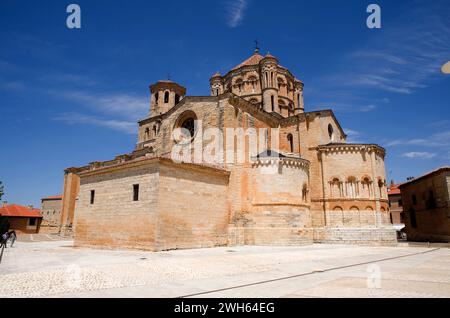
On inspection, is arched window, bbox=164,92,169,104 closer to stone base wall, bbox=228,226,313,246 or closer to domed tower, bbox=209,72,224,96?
domed tower, bbox=209,72,224,96

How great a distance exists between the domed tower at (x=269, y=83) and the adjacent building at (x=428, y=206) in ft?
45.0

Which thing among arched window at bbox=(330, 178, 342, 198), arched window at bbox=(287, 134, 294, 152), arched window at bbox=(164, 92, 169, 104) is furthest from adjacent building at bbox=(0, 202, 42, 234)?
arched window at bbox=(330, 178, 342, 198)

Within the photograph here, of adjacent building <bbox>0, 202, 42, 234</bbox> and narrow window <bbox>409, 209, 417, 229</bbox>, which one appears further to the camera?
adjacent building <bbox>0, 202, 42, 234</bbox>

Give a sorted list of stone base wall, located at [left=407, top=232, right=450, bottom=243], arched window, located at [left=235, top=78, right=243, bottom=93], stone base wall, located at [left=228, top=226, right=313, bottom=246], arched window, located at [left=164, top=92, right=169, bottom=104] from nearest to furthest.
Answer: stone base wall, located at [left=228, top=226, right=313, bottom=246]
stone base wall, located at [left=407, top=232, right=450, bottom=243]
arched window, located at [left=235, top=78, right=243, bottom=93]
arched window, located at [left=164, top=92, right=169, bottom=104]

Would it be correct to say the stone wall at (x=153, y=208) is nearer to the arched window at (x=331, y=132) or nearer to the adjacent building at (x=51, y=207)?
the arched window at (x=331, y=132)

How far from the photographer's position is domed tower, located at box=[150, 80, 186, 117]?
1268 inches

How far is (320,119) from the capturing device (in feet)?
75.3

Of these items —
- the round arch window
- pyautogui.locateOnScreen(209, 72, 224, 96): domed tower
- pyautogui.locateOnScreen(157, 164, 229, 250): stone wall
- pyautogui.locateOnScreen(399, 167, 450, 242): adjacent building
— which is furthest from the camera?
pyautogui.locateOnScreen(209, 72, 224, 96): domed tower

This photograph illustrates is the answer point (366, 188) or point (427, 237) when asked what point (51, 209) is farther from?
point (427, 237)

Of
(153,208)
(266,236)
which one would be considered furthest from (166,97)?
(153,208)

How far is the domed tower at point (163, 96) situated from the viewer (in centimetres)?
3222

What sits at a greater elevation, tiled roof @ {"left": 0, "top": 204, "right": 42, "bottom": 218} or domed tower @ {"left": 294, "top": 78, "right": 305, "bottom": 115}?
domed tower @ {"left": 294, "top": 78, "right": 305, "bottom": 115}

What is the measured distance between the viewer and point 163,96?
3244 cm

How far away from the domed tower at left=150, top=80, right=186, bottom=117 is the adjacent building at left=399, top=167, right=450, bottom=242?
2502 cm
